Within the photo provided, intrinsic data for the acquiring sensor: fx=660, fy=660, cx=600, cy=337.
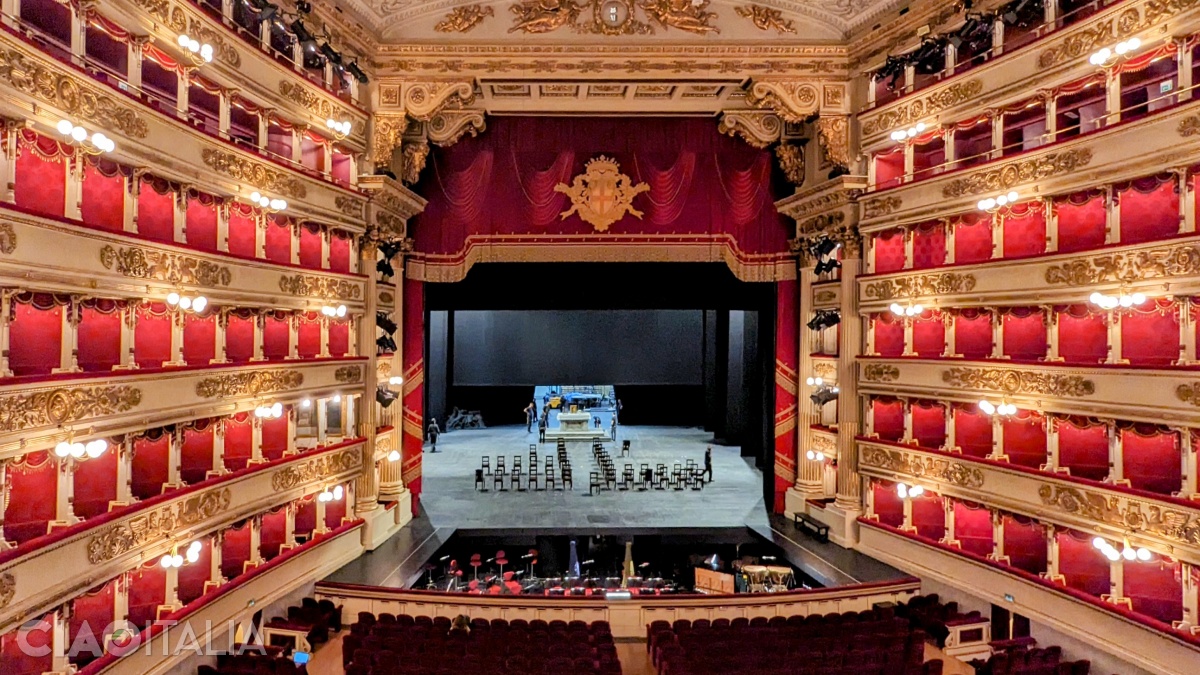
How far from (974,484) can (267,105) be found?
15.5 metres

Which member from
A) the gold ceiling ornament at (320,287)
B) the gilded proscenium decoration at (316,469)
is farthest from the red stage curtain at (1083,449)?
the gold ceiling ornament at (320,287)

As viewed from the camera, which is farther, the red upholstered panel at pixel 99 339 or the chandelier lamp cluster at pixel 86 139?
the red upholstered panel at pixel 99 339

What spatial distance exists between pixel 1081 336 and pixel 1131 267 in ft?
6.47

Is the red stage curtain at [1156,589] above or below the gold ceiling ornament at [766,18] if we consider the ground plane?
below

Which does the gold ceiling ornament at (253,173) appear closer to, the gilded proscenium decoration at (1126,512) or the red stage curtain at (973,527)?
the red stage curtain at (973,527)

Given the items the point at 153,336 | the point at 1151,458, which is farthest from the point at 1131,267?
the point at 153,336

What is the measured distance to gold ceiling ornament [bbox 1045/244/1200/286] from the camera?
971 cm

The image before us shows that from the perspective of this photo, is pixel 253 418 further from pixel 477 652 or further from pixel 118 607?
pixel 477 652

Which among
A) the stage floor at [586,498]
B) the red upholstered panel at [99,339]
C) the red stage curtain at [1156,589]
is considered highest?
the red upholstered panel at [99,339]

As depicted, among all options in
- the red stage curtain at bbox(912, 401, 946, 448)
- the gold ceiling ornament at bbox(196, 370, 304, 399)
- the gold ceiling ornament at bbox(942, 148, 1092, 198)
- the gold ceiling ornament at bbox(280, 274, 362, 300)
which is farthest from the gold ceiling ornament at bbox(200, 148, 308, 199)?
the red stage curtain at bbox(912, 401, 946, 448)

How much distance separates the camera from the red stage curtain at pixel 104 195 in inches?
373

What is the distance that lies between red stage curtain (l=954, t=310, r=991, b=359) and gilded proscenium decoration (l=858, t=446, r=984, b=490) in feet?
7.42

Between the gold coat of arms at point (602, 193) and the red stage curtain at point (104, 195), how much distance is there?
9927 mm

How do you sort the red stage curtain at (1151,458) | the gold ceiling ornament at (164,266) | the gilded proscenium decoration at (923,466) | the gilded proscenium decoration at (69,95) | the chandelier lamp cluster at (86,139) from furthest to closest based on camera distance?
the gilded proscenium decoration at (923,466), the red stage curtain at (1151,458), the gold ceiling ornament at (164,266), the chandelier lamp cluster at (86,139), the gilded proscenium decoration at (69,95)
